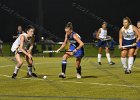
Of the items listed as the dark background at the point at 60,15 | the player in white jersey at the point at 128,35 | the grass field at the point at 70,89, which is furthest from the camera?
the dark background at the point at 60,15

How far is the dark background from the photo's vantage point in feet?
154

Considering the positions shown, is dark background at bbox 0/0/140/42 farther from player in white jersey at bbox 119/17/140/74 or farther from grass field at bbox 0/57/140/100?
grass field at bbox 0/57/140/100

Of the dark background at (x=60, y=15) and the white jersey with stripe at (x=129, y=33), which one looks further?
the dark background at (x=60, y=15)

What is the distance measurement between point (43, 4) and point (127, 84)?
33.5 meters

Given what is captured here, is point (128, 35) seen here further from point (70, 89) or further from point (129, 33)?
point (70, 89)

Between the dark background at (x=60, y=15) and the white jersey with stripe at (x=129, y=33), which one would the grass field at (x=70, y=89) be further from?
the dark background at (x=60, y=15)

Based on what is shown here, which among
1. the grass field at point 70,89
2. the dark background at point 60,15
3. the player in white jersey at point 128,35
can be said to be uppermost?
the dark background at point 60,15

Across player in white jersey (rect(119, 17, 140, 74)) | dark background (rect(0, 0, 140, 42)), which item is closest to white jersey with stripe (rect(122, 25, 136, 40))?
player in white jersey (rect(119, 17, 140, 74))

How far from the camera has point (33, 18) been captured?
156 ft

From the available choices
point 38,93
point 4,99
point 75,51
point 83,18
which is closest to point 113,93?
point 38,93

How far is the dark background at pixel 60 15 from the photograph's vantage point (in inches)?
1845

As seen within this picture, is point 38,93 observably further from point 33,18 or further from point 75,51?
point 33,18

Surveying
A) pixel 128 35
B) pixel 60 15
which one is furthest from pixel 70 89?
pixel 60 15

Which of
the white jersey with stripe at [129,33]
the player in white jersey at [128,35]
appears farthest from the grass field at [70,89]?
the white jersey with stripe at [129,33]
